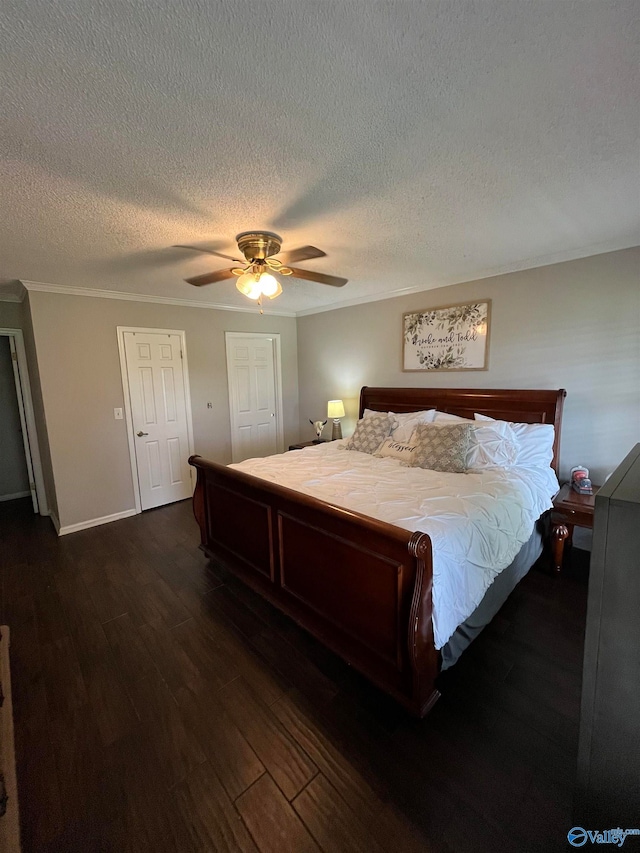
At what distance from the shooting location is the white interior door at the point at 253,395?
468 cm

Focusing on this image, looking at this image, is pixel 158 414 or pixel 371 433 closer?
pixel 371 433

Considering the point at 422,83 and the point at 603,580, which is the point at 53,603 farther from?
the point at 422,83

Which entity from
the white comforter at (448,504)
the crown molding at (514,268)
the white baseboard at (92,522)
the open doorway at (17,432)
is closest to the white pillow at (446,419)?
the white comforter at (448,504)

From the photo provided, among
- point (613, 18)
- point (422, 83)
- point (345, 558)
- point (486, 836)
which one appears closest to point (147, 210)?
point (422, 83)

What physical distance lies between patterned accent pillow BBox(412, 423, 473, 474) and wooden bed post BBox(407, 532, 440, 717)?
4.32 feet

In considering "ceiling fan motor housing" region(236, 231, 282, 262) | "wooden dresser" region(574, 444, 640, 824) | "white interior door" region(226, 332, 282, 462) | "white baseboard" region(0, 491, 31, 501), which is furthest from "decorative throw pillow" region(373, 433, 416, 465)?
"white baseboard" region(0, 491, 31, 501)

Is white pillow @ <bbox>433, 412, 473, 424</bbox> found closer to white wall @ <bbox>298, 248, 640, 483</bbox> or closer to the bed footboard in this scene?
white wall @ <bbox>298, 248, 640, 483</bbox>

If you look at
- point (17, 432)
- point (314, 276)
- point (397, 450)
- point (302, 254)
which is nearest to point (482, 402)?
point (397, 450)

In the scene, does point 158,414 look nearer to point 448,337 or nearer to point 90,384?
point 90,384

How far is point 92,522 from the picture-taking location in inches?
144

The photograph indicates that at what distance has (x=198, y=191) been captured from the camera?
169 cm

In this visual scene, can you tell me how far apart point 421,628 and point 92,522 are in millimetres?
3560

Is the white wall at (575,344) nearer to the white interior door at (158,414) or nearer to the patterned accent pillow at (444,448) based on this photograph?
the patterned accent pillow at (444,448)

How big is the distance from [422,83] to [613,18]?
19.0 inches
